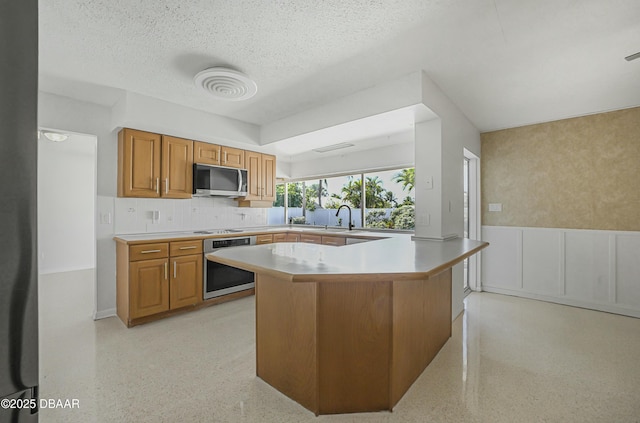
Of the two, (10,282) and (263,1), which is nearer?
(10,282)

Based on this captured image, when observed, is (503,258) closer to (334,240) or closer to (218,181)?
(334,240)

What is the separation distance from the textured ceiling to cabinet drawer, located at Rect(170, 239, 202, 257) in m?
1.58

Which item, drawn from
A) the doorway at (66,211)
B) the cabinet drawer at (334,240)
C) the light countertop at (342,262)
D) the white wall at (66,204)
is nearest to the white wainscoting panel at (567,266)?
the cabinet drawer at (334,240)

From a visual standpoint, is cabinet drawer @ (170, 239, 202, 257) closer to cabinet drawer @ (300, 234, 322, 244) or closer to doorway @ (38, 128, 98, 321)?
cabinet drawer @ (300, 234, 322, 244)

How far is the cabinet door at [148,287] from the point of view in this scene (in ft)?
9.61

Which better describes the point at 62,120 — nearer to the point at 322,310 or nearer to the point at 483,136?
the point at 322,310

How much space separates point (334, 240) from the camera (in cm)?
407

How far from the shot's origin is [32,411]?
0.33 m

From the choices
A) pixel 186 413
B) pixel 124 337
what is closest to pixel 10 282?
pixel 186 413

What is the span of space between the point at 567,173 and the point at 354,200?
111 inches

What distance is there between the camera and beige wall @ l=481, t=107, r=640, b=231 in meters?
3.27

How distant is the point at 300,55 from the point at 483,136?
323cm

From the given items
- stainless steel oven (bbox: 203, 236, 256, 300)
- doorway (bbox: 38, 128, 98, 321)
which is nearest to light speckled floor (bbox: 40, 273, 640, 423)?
stainless steel oven (bbox: 203, 236, 256, 300)

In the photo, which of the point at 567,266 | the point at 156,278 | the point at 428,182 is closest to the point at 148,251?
the point at 156,278
